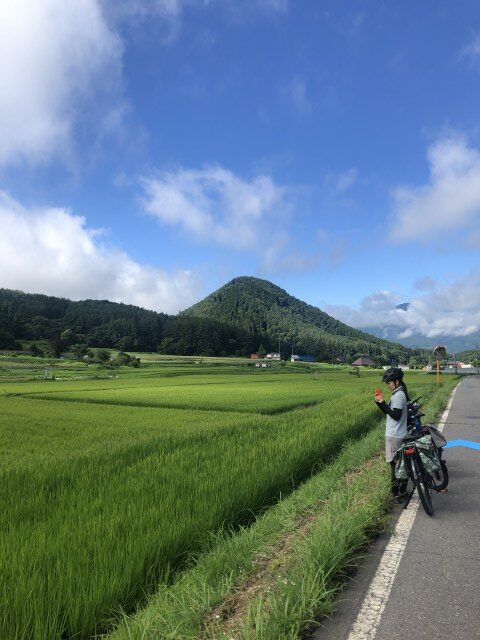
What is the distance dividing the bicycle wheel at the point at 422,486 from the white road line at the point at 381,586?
0.68ft

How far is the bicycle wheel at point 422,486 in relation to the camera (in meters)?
4.76

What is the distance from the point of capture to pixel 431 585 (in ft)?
10.4

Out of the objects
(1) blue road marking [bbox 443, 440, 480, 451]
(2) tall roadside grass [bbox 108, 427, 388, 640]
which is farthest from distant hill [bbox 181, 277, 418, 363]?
(2) tall roadside grass [bbox 108, 427, 388, 640]

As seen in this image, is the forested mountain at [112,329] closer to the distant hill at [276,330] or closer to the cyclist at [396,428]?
the distant hill at [276,330]

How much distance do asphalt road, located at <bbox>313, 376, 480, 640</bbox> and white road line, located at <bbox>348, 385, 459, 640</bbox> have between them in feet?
0.09

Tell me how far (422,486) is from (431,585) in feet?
6.22

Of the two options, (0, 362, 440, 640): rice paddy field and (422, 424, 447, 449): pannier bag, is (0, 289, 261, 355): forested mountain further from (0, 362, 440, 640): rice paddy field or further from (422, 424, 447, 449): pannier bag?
(422, 424, 447, 449): pannier bag

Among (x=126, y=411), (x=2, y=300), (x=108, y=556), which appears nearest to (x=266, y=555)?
(x=108, y=556)

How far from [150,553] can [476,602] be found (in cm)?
237

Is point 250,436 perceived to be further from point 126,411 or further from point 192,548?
point 126,411

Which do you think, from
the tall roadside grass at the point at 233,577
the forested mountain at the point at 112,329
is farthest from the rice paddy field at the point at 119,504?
the forested mountain at the point at 112,329

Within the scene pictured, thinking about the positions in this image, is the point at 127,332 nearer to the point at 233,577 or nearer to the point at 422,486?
the point at 422,486

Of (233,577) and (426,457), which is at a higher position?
(426,457)

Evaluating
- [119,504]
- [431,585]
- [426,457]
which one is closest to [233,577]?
[431,585]
